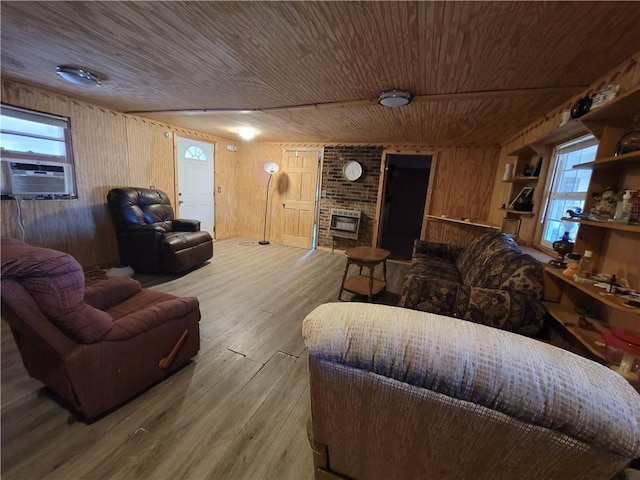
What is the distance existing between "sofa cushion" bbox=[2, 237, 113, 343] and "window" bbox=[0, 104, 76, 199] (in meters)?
2.64

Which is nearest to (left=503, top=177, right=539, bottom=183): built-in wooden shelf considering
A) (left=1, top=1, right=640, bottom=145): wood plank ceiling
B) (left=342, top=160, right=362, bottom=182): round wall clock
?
(left=1, top=1, right=640, bottom=145): wood plank ceiling

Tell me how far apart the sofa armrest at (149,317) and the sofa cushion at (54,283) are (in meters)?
0.11

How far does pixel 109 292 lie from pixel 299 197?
4.18 meters

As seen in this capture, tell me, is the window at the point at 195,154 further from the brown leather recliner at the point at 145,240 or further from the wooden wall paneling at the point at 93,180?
the brown leather recliner at the point at 145,240

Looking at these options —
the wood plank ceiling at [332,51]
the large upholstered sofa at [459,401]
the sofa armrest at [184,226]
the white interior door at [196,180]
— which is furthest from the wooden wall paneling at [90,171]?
the large upholstered sofa at [459,401]

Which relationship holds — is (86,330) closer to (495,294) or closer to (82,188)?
(495,294)

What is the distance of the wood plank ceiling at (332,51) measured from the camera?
135cm

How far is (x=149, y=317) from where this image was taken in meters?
1.52

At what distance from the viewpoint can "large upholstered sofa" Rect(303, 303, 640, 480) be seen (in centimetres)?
54

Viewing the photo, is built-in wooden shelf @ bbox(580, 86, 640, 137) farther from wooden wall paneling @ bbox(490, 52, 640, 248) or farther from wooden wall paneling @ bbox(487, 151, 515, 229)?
wooden wall paneling @ bbox(487, 151, 515, 229)

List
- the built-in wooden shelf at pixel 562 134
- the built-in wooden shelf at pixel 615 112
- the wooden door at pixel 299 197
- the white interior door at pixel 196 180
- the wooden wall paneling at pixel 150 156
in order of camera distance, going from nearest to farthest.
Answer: the built-in wooden shelf at pixel 615 112, the built-in wooden shelf at pixel 562 134, the wooden wall paneling at pixel 150 156, the white interior door at pixel 196 180, the wooden door at pixel 299 197

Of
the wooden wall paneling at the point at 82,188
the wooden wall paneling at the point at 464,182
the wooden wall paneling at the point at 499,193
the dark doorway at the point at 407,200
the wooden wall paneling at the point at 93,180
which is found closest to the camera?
the wooden wall paneling at the point at 82,188

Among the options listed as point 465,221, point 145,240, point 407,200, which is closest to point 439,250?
point 465,221

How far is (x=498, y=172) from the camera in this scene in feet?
13.9
